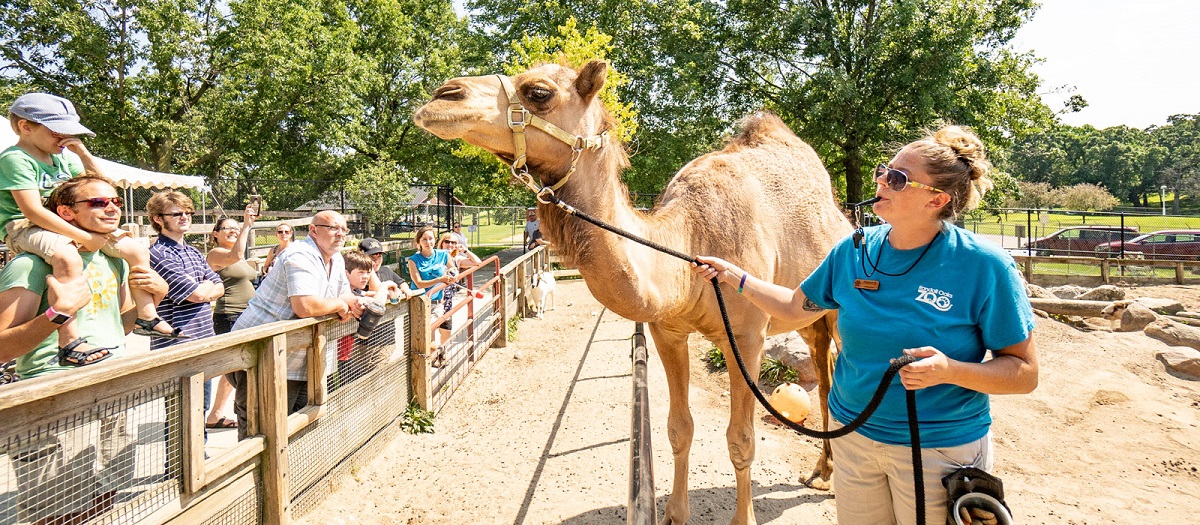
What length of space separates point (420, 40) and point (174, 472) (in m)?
25.8

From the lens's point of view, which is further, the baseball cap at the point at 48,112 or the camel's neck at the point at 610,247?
the baseball cap at the point at 48,112

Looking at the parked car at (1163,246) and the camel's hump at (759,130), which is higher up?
the camel's hump at (759,130)

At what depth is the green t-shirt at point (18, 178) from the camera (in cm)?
300

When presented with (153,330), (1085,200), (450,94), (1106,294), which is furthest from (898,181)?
(1085,200)

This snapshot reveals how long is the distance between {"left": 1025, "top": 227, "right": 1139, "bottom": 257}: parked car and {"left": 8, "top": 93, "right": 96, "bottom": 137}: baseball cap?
24.4m

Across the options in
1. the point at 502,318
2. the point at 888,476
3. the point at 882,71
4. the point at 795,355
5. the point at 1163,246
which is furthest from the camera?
the point at 1163,246

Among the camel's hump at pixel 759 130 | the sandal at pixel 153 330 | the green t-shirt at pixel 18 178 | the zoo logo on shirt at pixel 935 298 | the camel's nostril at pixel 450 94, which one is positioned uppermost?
the camel's hump at pixel 759 130

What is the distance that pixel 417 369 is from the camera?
5.88 metres

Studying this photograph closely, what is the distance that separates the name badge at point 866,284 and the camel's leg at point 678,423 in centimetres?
186

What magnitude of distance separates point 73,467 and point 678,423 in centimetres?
311

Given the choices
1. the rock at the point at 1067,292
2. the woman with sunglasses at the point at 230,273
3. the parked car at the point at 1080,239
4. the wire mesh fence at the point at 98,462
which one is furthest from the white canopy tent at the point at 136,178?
the parked car at the point at 1080,239

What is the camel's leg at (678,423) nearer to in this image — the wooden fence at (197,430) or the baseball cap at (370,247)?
the wooden fence at (197,430)

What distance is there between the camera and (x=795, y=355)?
7.75m

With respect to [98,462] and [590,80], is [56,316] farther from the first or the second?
[590,80]
